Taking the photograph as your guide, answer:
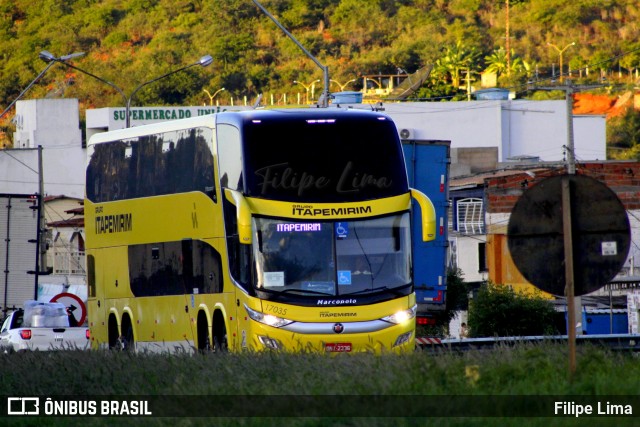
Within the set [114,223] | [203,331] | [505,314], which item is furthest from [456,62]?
[203,331]

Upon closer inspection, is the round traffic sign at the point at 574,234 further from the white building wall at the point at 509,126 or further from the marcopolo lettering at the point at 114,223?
the white building wall at the point at 509,126

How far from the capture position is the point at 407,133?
77.2 m

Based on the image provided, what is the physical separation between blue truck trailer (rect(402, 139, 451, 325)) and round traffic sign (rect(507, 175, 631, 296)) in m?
16.7

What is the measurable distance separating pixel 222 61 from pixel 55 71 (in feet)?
82.0

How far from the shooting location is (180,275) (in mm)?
24219

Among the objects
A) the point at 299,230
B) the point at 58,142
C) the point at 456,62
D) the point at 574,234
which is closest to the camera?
the point at 574,234

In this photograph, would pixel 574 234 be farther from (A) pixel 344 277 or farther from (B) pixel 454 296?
(B) pixel 454 296

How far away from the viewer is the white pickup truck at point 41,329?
97.3ft

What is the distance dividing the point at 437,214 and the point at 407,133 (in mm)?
47440

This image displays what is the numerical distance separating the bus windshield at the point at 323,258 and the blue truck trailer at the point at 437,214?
27.1 ft

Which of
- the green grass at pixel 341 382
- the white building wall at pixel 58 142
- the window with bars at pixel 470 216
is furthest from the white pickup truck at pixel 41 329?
the white building wall at pixel 58 142

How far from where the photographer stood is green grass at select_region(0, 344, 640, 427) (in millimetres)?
11422

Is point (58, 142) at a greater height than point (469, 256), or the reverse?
point (58, 142)

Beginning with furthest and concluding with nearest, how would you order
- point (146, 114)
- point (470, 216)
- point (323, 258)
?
1. point (146, 114)
2. point (470, 216)
3. point (323, 258)
